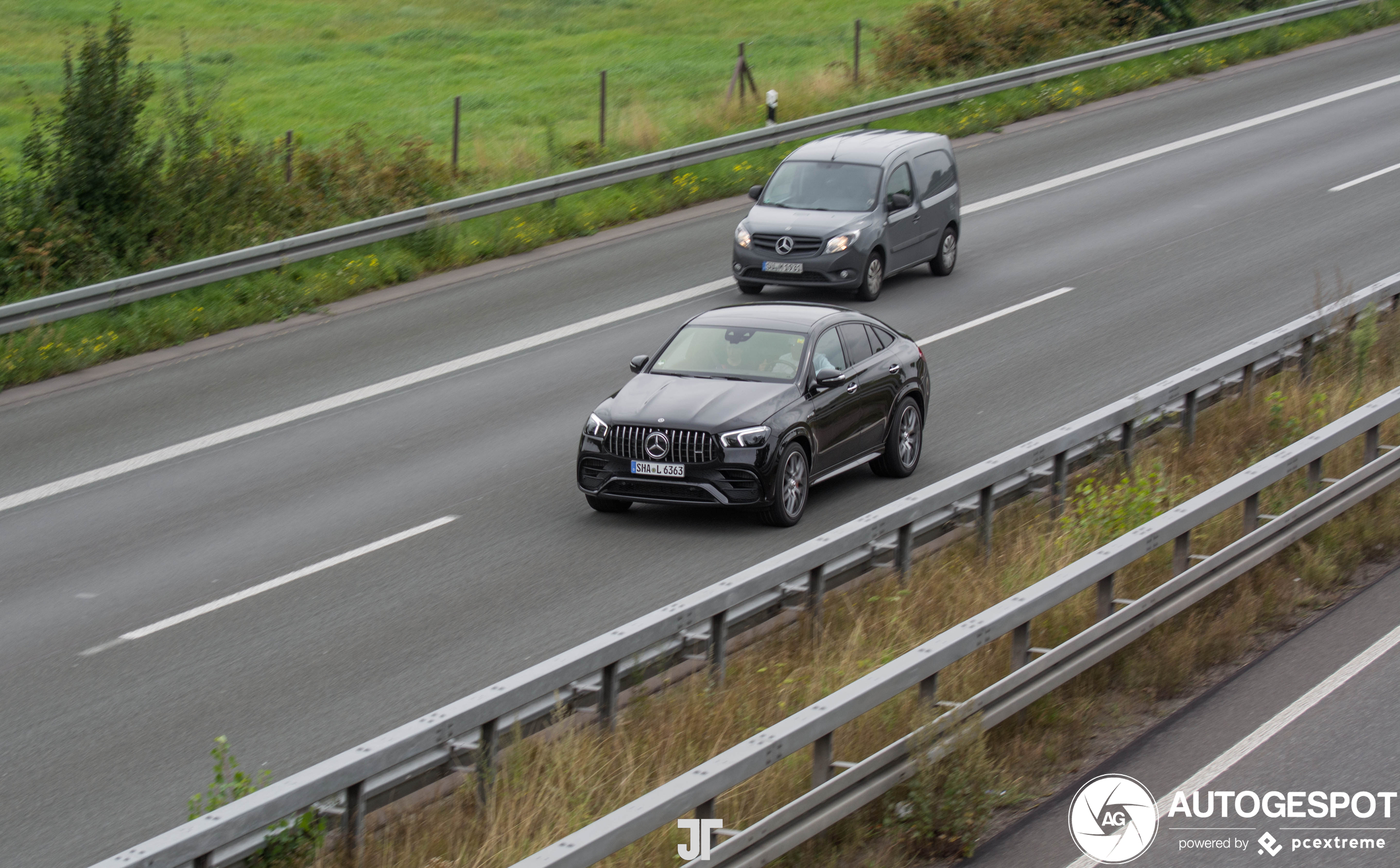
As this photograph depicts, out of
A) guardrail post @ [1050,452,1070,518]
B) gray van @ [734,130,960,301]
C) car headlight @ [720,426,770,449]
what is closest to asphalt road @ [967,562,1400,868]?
guardrail post @ [1050,452,1070,518]

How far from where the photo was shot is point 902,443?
565 inches

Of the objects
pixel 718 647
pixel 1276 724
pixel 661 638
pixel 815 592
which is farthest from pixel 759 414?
pixel 1276 724

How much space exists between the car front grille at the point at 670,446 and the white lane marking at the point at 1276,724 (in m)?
5.13

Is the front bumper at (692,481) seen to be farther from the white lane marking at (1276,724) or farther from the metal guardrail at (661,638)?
the white lane marking at (1276,724)

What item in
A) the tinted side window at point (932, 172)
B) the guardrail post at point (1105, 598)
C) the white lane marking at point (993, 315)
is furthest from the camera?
the tinted side window at point (932, 172)

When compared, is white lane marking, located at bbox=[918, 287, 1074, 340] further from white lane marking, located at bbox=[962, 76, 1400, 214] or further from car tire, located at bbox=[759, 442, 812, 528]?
car tire, located at bbox=[759, 442, 812, 528]

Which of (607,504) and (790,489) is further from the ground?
(790,489)

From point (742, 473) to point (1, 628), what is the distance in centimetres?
537

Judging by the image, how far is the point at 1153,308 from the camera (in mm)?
19266

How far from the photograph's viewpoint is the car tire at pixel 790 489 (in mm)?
12797

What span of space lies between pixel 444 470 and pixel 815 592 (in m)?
5.58

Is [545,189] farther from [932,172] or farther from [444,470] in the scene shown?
[444,470]

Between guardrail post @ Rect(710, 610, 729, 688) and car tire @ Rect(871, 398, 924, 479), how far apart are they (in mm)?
5787

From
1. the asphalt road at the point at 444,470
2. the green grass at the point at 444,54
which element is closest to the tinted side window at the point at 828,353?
the asphalt road at the point at 444,470
